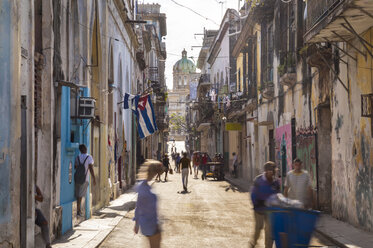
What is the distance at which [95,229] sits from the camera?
12.7m

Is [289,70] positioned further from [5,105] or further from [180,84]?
[180,84]

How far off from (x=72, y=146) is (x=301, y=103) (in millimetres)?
8485

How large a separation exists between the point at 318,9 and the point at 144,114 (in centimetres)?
1224

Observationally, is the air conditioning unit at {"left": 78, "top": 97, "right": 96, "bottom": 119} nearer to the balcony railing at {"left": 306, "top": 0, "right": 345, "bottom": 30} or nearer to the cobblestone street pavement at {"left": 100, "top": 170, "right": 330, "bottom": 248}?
the cobblestone street pavement at {"left": 100, "top": 170, "right": 330, "bottom": 248}

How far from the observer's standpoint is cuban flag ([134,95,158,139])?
24047 mm

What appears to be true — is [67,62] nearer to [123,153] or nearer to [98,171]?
[98,171]

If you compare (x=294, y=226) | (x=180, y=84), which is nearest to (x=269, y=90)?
(x=294, y=226)

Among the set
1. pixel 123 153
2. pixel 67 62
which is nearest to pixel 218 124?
pixel 123 153

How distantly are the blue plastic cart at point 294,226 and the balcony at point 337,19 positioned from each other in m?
4.36

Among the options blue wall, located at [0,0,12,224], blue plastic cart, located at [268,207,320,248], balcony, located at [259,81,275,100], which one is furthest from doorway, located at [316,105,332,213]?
blue wall, located at [0,0,12,224]

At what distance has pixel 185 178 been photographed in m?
24.8

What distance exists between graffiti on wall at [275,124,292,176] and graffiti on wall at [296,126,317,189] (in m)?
1.61

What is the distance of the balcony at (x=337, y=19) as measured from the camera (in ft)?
35.5

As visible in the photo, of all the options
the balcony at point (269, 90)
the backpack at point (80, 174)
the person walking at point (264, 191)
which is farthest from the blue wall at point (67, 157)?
the balcony at point (269, 90)
